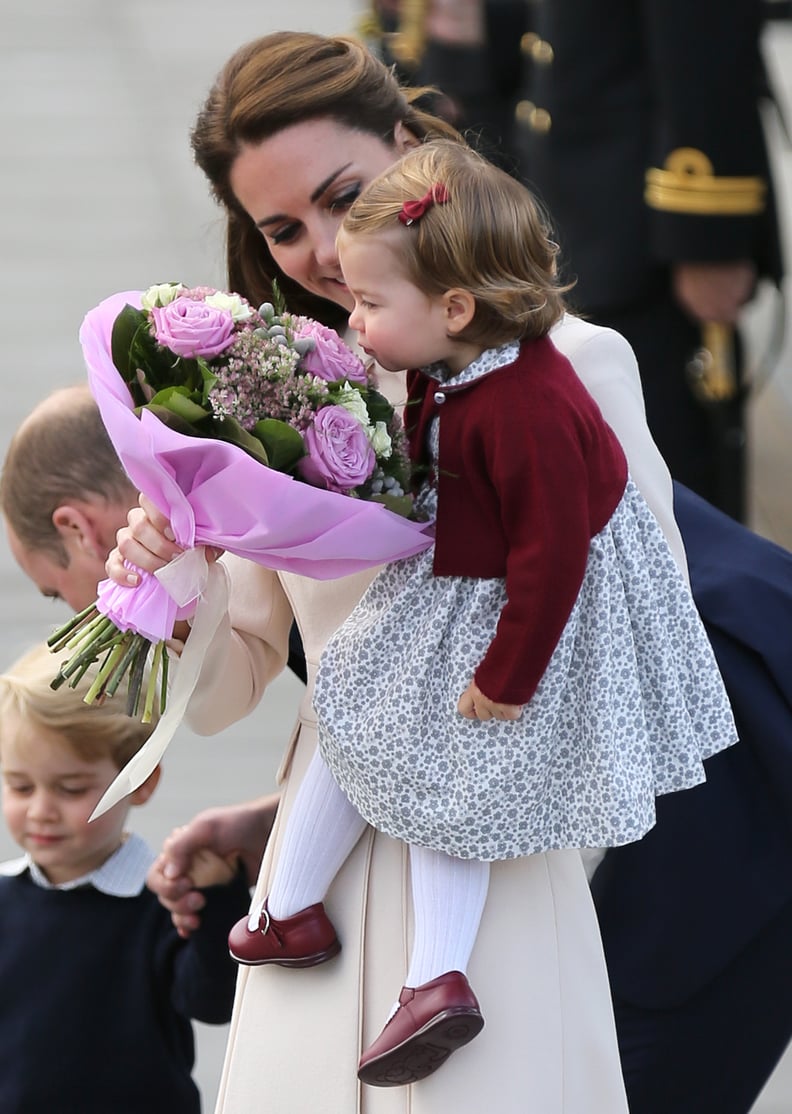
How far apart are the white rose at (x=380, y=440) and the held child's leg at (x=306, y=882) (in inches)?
14.9

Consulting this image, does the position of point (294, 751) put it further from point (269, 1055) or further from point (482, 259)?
point (482, 259)

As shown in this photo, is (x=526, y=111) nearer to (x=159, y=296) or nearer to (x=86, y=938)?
(x=86, y=938)

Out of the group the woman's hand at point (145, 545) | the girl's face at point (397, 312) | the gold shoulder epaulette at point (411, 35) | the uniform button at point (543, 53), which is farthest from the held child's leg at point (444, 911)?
the gold shoulder epaulette at point (411, 35)

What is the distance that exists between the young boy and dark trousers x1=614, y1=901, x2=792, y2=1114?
53cm

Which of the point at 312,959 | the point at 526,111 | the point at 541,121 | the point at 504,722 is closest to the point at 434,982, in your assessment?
the point at 312,959

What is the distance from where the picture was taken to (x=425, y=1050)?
1847mm

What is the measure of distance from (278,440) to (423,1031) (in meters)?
0.58

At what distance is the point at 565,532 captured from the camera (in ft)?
5.67

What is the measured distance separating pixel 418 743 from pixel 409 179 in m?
0.54

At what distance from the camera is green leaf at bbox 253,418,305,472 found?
1.75 meters

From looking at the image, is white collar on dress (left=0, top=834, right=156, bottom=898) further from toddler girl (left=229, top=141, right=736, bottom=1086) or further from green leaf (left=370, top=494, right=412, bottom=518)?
green leaf (left=370, top=494, right=412, bottom=518)

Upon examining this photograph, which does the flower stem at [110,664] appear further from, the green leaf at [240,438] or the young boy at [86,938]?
the young boy at [86,938]

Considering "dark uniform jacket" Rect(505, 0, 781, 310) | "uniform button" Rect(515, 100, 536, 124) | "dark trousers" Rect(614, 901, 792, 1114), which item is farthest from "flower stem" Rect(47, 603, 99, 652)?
"uniform button" Rect(515, 100, 536, 124)

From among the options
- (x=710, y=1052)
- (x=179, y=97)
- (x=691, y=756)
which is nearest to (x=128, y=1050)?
(x=710, y=1052)
